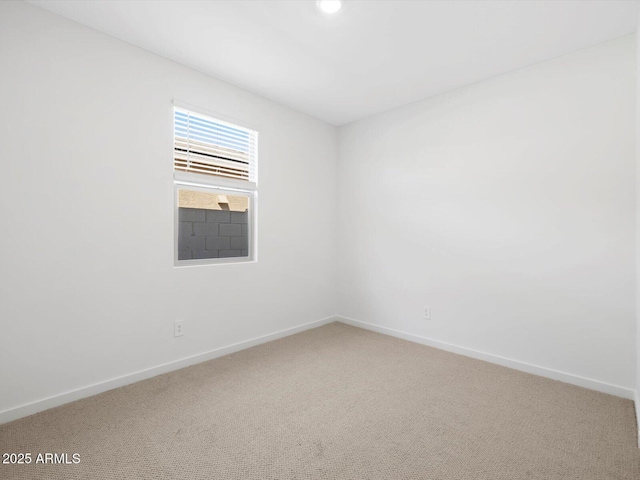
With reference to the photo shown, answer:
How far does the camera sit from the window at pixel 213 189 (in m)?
2.74

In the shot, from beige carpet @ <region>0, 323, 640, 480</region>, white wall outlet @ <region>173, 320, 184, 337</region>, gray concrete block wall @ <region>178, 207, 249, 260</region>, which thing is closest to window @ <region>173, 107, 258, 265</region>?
gray concrete block wall @ <region>178, 207, 249, 260</region>

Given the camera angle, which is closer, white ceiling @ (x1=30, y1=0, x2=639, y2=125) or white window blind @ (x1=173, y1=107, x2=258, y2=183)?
white ceiling @ (x1=30, y1=0, x2=639, y2=125)

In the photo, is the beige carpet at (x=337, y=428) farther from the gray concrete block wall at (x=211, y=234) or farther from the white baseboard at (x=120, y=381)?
the gray concrete block wall at (x=211, y=234)

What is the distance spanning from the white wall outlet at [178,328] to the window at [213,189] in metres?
0.49

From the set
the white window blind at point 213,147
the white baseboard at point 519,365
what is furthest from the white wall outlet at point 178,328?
the white baseboard at point 519,365

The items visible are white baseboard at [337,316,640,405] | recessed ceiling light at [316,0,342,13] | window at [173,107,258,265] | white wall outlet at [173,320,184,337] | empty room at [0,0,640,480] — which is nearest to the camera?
empty room at [0,0,640,480]

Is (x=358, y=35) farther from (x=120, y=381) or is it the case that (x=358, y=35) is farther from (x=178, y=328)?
(x=120, y=381)

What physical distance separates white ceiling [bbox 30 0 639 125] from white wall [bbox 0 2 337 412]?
9.2 inches

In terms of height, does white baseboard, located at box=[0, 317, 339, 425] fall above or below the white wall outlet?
below

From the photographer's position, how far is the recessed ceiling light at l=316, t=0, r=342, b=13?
1915mm

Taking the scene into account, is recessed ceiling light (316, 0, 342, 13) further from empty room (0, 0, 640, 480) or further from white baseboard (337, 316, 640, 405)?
white baseboard (337, 316, 640, 405)

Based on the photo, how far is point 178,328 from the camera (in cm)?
265

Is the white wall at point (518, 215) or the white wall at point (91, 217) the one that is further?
the white wall at point (518, 215)

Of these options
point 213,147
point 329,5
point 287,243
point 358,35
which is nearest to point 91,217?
point 213,147
